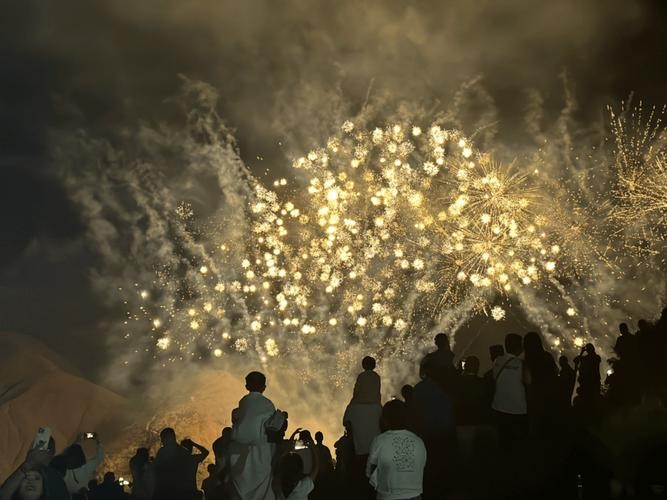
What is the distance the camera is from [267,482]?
836cm

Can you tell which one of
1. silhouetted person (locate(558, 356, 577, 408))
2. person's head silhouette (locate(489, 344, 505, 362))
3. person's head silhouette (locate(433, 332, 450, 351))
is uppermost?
person's head silhouette (locate(433, 332, 450, 351))

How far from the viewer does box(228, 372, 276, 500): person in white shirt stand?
8.33 m

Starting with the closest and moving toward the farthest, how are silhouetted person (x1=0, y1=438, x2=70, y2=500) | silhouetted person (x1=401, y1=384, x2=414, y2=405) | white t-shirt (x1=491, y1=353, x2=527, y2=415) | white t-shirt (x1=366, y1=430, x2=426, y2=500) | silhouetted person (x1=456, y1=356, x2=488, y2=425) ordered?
white t-shirt (x1=366, y1=430, x2=426, y2=500)
silhouetted person (x1=0, y1=438, x2=70, y2=500)
white t-shirt (x1=491, y1=353, x2=527, y2=415)
silhouetted person (x1=401, y1=384, x2=414, y2=405)
silhouetted person (x1=456, y1=356, x2=488, y2=425)

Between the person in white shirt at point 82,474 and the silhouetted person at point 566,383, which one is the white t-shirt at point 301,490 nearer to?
the person in white shirt at point 82,474

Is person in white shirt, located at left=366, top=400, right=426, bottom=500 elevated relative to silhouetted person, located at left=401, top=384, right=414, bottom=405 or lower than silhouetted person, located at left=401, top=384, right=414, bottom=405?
lower

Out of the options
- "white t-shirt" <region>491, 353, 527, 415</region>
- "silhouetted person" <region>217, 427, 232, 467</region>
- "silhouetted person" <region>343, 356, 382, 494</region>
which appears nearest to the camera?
"silhouetted person" <region>217, 427, 232, 467</region>

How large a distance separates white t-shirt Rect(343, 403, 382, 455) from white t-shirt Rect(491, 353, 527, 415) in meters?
1.60

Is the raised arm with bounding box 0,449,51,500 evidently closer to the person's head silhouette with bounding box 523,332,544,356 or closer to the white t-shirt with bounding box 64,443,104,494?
the white t-shirt with bounding box 64,443,104,494

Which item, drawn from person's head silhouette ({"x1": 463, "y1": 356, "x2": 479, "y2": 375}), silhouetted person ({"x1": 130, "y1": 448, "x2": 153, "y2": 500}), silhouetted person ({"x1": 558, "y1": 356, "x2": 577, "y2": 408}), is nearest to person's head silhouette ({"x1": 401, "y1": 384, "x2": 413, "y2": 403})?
person's head silhouette ({"x1": 463, "y1": 356, "x2": 479, "y2": 375})

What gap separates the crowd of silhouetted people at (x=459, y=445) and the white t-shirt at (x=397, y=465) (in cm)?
103

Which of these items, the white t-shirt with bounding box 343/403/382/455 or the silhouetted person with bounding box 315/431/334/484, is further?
the silhouetted person with bounding box 315/431/334/484

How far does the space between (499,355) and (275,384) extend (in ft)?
93.7

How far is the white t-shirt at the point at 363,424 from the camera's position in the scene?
1076 cm

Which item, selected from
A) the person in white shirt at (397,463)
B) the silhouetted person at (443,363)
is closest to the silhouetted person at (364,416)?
the silhouetted person at (443,363)
